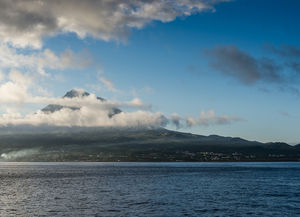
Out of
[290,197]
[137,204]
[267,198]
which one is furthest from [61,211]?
[290,197]

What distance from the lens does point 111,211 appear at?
67.7 meters

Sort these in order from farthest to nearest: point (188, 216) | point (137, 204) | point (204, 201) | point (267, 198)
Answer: point (267, 198) → point (204, 201) → point (137, 204) → point (188, 216)

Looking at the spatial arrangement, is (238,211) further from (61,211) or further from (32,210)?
(32,210)

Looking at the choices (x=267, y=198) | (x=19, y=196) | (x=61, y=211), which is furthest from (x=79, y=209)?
(x=267, y=198)

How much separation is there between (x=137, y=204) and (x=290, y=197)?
143 feet

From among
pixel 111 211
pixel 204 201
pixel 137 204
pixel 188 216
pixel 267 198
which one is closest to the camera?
pixel 188 216

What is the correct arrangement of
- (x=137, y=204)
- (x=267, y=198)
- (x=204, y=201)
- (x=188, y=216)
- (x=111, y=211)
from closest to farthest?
(x=188, y=216)
(x=111, y=211)
(x=137, y=204)
(x=204, y=201)
(x=267, y=198)

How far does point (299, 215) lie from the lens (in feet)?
215

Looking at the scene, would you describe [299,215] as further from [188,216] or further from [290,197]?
[290,197]

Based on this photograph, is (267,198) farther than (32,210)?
Yes

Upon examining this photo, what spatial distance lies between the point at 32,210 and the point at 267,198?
193 ft

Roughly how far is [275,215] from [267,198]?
2498 centimetres

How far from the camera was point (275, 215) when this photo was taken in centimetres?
6594

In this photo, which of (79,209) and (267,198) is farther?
(267,198)
